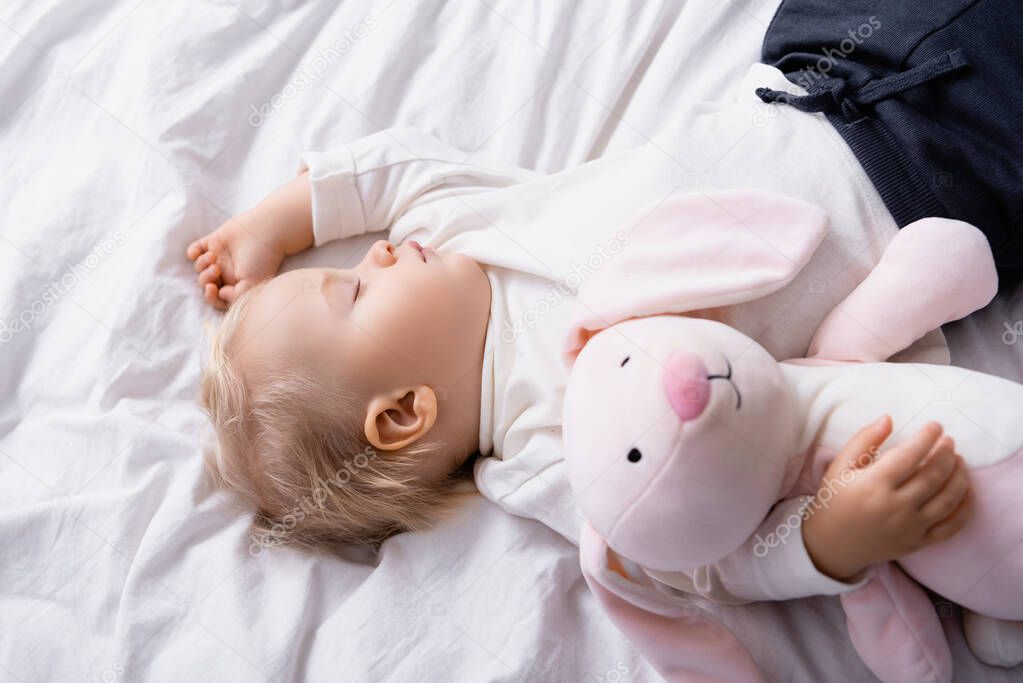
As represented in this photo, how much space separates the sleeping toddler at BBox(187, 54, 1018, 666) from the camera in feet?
3.34

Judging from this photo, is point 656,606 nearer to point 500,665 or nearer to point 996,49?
point 500,665

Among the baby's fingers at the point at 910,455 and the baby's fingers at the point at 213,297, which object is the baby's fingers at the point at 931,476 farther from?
the baby's fingers at the point at 213,297

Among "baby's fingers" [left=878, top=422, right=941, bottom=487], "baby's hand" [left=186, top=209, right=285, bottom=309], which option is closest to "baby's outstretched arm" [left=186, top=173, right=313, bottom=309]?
"baby's hand" [left=186, top=209, right=285, bottom=309]

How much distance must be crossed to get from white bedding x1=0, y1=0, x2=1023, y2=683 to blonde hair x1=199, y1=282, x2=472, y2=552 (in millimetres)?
38

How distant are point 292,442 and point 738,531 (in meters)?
0.54

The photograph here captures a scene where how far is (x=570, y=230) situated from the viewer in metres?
1.08

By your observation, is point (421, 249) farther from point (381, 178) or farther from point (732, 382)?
point (732, 382)

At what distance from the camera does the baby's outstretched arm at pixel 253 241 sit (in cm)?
119

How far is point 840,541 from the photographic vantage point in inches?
32.9

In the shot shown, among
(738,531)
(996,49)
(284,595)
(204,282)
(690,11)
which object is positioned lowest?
(284,595)

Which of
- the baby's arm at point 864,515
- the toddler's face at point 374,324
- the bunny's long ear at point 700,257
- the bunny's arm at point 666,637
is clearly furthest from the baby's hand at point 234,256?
the baby's arm at point 864,515

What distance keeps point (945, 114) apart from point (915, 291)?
10.9 inches

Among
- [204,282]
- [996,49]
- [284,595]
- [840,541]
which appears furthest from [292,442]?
[996,49]

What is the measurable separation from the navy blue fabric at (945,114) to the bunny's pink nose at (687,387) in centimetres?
45
